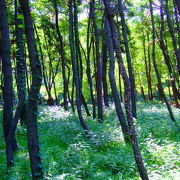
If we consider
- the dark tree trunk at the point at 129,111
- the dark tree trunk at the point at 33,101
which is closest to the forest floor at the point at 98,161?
the dark tree trunk at the point at 33,101

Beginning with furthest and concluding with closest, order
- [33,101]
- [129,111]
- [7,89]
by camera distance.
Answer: [7,89] < [33,101] < [129,111]

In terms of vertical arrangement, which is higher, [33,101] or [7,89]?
[7,89]

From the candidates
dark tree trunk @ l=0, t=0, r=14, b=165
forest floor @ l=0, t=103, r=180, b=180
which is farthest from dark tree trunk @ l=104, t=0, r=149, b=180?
dark tree trunk @ l=0, t=0, r=14, b=165

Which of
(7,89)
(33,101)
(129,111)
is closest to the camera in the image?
(129,111)

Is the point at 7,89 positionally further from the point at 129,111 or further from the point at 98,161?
the point at 129,111

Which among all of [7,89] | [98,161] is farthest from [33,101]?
[98,161]

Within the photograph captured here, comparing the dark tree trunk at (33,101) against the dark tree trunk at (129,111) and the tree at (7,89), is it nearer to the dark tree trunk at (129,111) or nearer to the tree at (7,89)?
the dark tree trunk at (129,111)

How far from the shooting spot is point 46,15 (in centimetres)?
2050

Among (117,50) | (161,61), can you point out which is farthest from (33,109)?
(161,61)

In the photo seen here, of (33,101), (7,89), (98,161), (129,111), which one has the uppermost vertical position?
(7,89)

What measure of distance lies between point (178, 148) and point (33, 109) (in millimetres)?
5291

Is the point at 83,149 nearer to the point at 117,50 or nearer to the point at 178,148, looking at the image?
the point at 178,148

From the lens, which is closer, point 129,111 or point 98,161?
point 129,111

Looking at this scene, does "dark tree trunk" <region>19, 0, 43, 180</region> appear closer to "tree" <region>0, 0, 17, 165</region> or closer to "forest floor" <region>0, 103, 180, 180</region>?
"forest floor" <region>0, 103, 180, 180</region>
